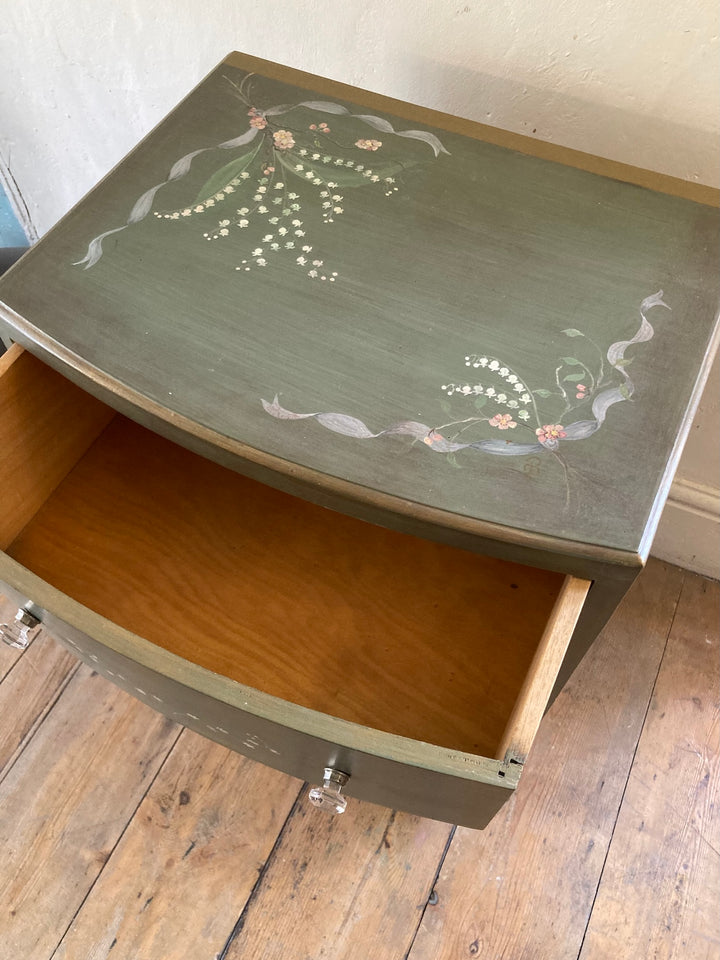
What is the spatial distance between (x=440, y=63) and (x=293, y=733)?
63 centimetres

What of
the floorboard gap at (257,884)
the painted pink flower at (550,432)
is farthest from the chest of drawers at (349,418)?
the floorboard gap at (257,884)

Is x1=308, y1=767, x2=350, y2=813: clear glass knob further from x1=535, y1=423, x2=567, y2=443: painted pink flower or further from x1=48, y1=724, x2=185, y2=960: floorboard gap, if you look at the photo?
x1=48, y1=724, x2=185, y2=960: floorboard gap

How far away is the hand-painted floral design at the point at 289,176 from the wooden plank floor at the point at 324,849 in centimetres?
55

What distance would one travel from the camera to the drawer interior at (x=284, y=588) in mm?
696

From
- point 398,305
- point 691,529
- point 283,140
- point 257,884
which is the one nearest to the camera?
point 398,305

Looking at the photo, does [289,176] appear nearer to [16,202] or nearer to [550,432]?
[550,432]

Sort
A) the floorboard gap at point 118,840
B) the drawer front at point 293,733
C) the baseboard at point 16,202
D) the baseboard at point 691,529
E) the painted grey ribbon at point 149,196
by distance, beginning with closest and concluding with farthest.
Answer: the drawer front at point 293,733 < the painted grey ribbon at point 149,196 < the floorboard gap at point 118,840 < the baseboard at point 691,529 < the baseboard at point 16,202

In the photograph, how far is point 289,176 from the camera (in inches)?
27.4

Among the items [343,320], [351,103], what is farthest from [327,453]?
[351,103]

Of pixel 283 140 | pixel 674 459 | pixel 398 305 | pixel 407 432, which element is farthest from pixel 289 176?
pixel 674 459

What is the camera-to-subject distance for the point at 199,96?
757mm

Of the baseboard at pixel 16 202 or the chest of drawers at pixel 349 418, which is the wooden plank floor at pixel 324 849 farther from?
the baseboard at pixel 16 202

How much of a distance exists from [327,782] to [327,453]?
22 centimetres

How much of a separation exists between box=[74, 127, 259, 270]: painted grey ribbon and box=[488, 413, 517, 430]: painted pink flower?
323mm
